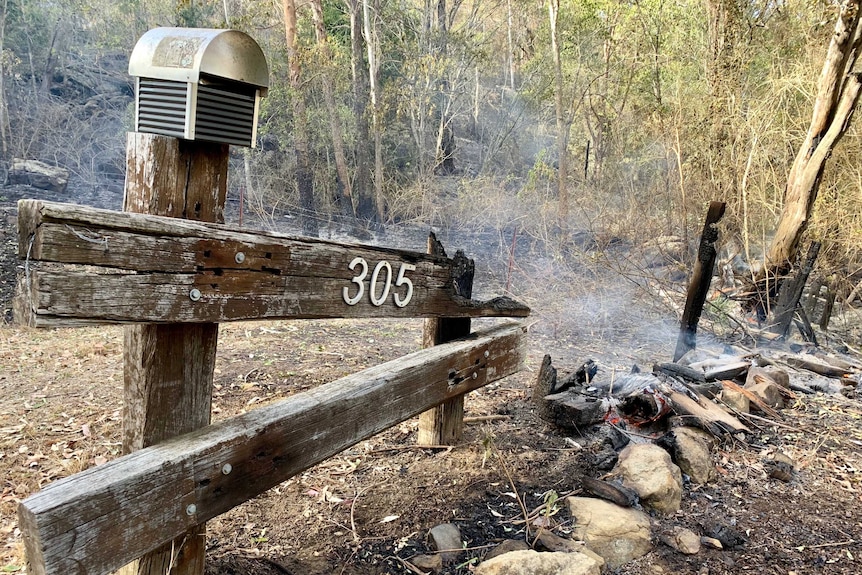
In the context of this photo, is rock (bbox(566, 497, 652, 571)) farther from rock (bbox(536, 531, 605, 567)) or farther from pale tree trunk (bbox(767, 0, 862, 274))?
pale tree trunk (bbox(767, 0, 862, 274))

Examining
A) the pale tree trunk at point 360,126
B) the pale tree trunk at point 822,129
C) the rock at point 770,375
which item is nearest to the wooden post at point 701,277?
the rock at point 770,375

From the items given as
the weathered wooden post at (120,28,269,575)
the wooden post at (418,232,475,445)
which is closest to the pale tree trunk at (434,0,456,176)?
the wooden post at (418,232,475,445)

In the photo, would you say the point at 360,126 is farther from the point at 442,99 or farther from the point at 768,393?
the point at 768,393

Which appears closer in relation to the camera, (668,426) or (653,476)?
(653,476)

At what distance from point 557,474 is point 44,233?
308 cm

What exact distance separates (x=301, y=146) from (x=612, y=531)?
588 inches

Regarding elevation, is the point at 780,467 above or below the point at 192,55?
below

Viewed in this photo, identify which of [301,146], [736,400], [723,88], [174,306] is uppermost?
[723,88]

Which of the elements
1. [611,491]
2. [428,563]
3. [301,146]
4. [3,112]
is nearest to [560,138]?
[301,146]

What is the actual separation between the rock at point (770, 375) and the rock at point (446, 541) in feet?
12.4

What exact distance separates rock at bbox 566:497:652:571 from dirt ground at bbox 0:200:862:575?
0.07 m

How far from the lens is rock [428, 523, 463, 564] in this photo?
2754mm

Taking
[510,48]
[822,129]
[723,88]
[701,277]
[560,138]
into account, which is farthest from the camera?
[510,48]

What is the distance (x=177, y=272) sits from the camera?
5.42 feet
